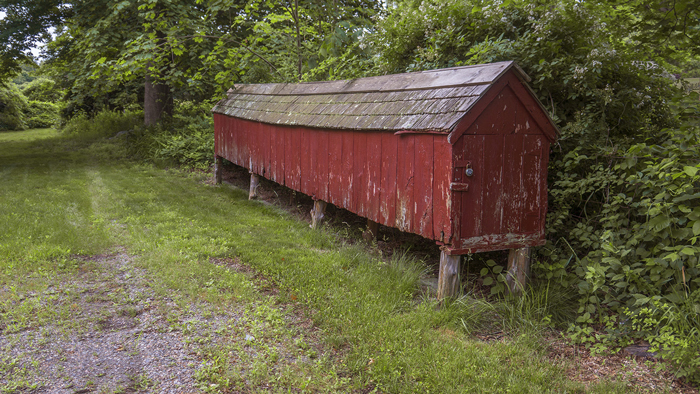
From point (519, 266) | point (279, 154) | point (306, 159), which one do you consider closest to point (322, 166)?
point (306, 159)

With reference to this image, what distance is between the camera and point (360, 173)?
22.7 feet

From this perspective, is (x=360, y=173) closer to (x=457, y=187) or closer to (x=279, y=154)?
(x=457, y=187)

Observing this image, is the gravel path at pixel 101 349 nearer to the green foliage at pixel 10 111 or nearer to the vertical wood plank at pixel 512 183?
the vertical wood plank at pixel 512 183

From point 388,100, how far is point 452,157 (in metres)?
1.87

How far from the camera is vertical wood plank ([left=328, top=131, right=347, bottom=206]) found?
7457mm

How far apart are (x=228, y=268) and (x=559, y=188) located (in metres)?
4.68

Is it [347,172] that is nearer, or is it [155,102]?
[347,172]

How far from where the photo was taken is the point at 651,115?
7004 mm

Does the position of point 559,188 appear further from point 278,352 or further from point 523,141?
point 278,352

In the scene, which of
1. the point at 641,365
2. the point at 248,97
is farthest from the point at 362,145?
the point at 248,97

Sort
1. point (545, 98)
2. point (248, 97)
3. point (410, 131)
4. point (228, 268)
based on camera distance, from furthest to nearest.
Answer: point (248, 97), point (545, 98), point (228, 268), point (410, 131)

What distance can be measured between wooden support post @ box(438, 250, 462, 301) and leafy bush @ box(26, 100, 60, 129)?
32.7 metres

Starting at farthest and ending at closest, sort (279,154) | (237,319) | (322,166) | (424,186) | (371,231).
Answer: (279,154), (322,166), (371,231), (424,186), (237,319)

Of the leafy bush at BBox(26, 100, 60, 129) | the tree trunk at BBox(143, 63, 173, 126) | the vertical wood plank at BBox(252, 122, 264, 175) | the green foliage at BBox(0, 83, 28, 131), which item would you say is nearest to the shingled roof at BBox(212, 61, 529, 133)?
the vertical wood plank at BBox(252, 122, 264, 175)
